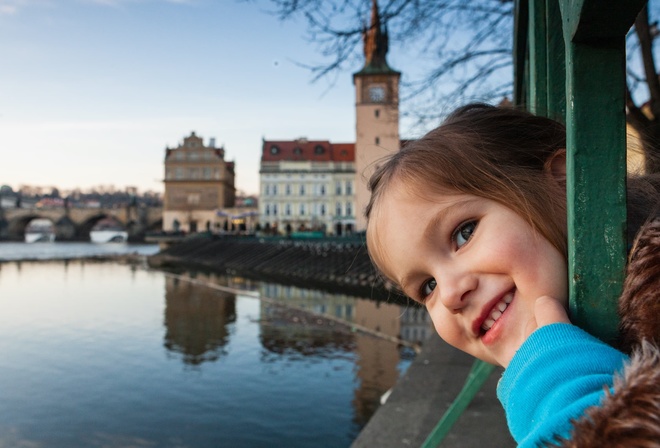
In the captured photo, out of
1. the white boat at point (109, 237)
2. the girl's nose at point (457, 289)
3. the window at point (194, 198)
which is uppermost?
the window at point (194, 198)

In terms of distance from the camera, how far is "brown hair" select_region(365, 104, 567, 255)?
0.82 meters

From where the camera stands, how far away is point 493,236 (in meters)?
0.81

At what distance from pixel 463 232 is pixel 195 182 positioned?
6210 centimetres

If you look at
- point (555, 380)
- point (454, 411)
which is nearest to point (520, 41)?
point (454, 411)

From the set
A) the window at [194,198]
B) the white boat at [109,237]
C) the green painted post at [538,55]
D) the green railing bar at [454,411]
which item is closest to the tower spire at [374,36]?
the green railing bar at [454,411]

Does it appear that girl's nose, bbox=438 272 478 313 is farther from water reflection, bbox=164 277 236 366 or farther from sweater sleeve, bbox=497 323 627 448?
water reflection, bbox=164 277 236 366

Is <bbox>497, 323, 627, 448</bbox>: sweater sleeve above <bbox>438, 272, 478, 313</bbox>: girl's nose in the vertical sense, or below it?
below

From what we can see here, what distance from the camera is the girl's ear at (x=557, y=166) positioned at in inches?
33.9

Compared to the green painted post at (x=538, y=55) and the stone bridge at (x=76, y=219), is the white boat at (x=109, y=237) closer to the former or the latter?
the stone bridge at (x=76, y=219)

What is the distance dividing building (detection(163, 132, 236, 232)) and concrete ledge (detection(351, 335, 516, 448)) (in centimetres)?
5797

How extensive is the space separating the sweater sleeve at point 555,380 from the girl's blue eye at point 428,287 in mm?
271

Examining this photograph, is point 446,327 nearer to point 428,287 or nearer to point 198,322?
point 428,287

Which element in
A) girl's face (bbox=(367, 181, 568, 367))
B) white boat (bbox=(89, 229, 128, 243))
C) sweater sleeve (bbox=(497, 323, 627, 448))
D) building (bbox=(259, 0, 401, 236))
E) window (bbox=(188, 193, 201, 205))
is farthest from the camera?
white boat (bbox=(89, 229, 128, 243))

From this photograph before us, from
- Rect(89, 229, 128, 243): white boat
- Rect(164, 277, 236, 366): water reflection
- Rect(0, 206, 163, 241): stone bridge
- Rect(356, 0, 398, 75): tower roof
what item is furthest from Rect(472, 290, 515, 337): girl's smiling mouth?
Rect(89, 229, 128, 243): white boat
